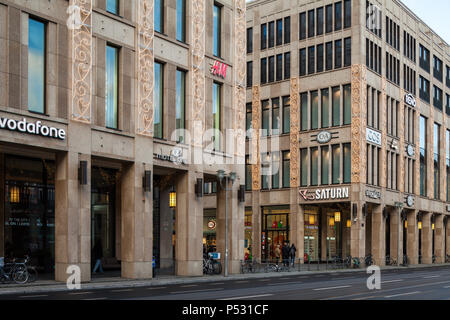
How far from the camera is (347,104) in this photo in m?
59.7

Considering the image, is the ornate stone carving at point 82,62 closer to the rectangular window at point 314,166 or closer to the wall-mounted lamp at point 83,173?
the wall-mounted lamp at point 83,173

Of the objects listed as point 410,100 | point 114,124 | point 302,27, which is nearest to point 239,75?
point 114,124

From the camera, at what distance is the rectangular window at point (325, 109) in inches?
2387

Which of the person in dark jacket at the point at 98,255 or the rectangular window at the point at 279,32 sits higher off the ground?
the rectangular window at the point at 279,32

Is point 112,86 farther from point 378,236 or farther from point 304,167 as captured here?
point 378,236

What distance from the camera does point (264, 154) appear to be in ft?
213

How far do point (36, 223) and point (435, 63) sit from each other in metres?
58.4

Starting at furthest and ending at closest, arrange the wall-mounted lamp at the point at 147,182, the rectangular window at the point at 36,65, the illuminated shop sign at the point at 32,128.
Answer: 1. the wall-mounted lamp at the point at 147,182
2. the rectangular window at the point at 36,65
3. the illuminated shop sign at the point at 32,128

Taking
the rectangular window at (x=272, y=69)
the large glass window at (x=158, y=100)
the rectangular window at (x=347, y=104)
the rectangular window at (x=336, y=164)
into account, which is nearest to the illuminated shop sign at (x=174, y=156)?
the large glass window at (x=158, y=100)

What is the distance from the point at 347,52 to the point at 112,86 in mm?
31028

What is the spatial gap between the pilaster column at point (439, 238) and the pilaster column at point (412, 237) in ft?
29.9

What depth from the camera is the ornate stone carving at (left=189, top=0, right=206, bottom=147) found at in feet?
131

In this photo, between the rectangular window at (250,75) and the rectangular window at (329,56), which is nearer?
the rectangular window at (329,56)
